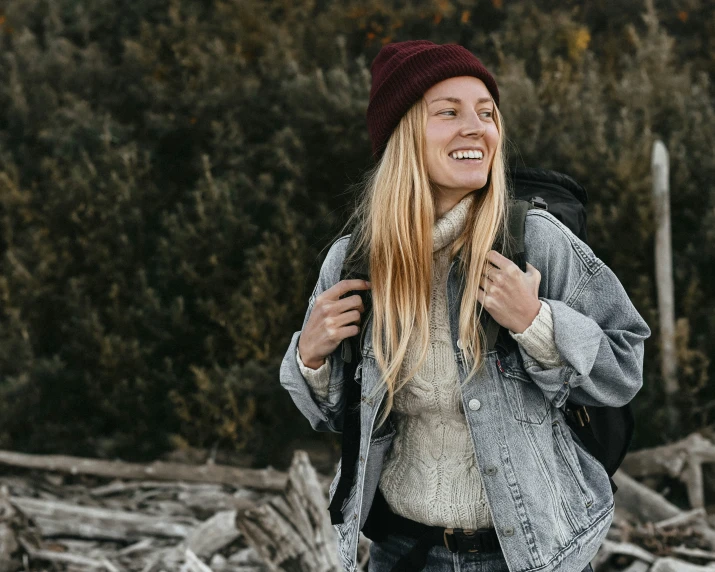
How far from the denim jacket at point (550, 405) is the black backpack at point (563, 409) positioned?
46 millimetres

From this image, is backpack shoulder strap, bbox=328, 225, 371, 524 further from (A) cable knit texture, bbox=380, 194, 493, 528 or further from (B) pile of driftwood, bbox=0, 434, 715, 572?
(B) pile of driftwood, bbox=0, 434, 715, 572

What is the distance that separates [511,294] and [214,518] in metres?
3.23

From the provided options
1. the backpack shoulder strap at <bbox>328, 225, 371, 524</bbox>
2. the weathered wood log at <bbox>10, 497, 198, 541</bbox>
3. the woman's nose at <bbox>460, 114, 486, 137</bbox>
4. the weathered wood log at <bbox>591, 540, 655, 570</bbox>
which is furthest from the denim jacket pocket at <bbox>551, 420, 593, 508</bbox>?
the weathered wood log at <bbox>10, 497, 198, 541</bbox>

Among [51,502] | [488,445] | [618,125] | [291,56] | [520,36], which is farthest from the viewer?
[520,36]

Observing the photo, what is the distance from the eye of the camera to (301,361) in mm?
2146

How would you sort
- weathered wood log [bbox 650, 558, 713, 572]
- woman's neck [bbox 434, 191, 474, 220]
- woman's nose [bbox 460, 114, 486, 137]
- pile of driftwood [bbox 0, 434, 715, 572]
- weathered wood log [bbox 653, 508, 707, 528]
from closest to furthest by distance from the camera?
woman's nose [bbox 460, 114, 486, 137] < woman's neck [bbox 434, 191, 474, 220] < weathered wood log [bbox 650, 558, 713, 572] < pile of driftwood [bbox 0, 434, 715, 572] < weathered wood log [bbox 653, 508, 707, 528]

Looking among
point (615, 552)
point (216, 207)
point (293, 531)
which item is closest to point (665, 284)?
point (615, 552)

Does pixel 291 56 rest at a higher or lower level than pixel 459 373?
higher

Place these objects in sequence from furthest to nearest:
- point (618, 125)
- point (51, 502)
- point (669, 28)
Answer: point (669, 28), point (618, 125), point (51, 502)

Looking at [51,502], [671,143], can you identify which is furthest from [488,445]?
[671,143]

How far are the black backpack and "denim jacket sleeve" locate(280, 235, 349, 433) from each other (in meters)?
0.03

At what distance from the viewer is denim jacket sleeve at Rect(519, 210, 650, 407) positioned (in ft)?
6.11

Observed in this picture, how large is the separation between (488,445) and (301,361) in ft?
1.91

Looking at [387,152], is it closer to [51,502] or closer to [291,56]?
[51,502]
